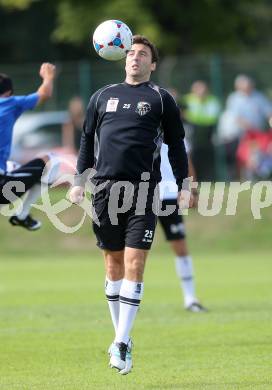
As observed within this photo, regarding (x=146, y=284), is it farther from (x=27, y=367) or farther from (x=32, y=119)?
(x=32, y=119)

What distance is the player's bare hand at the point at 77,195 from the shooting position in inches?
364

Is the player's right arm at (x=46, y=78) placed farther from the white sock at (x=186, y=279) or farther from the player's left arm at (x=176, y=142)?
the white sock at (x=186, y=279)

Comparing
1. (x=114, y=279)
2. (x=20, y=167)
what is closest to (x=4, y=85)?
(x=20, y=167)

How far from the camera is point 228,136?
79.7 feet

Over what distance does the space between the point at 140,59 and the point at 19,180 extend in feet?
11.0

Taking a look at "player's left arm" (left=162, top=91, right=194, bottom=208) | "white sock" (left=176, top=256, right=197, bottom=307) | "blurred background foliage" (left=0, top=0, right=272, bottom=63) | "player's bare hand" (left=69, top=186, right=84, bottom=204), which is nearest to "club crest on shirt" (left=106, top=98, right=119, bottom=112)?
"player's left arm" (left=162, top=91, right=194, bottom=208)

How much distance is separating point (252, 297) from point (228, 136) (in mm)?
9880

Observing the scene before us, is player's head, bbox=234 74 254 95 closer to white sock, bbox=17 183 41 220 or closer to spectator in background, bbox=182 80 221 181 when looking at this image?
spectator in background, bbox=182 80 221 181

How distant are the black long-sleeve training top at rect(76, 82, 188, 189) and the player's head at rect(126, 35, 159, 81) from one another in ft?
0.31

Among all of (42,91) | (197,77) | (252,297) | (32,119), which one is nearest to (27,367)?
(42,91)

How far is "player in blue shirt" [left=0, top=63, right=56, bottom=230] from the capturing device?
11.7 meters

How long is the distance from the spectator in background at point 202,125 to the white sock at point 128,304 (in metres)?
15.0

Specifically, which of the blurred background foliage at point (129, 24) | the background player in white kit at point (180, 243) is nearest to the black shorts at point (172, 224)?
the background player in white kit at point (180, 243)

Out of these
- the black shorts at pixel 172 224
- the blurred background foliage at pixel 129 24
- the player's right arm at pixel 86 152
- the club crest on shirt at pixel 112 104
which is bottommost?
the blurred background foliage at pixel 129 24
